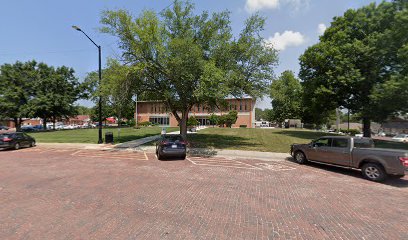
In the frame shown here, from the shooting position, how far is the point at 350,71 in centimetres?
2125

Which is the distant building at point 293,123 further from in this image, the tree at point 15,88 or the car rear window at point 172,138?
the tree at point 15,88

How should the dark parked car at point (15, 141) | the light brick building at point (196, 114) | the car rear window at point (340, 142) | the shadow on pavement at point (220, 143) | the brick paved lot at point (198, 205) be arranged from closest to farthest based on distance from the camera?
the brick paved lot at point (198, 205)
the car rear window at point (340, 142)
the dark parked car at point (15, 141)
the shadow on pavement at point (220, 143)
the light brick building at point (196, 114)

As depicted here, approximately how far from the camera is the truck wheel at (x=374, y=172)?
808 centimetres

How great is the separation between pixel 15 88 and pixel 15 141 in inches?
1024

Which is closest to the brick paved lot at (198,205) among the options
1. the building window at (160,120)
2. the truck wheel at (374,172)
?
the truck wheel at (374,172)

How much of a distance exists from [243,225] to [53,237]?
3.74 m

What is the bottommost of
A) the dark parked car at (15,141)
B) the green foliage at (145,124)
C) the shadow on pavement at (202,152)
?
the shadow on pavement at (202,152)

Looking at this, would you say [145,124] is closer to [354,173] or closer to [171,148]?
[171,148]

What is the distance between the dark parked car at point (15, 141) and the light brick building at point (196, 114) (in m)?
34.7

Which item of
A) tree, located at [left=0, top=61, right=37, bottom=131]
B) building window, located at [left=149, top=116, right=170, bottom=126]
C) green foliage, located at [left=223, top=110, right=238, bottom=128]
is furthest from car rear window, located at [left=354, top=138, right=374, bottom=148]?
building window, located at [left=149, top=116, right=170, bottom=126]

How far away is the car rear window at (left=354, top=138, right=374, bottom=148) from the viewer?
29.6ft

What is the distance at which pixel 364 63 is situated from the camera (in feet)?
69.2

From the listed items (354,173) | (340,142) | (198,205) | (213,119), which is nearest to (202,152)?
(340,142)

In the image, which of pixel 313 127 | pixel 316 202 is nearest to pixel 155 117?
pixel 313 127
